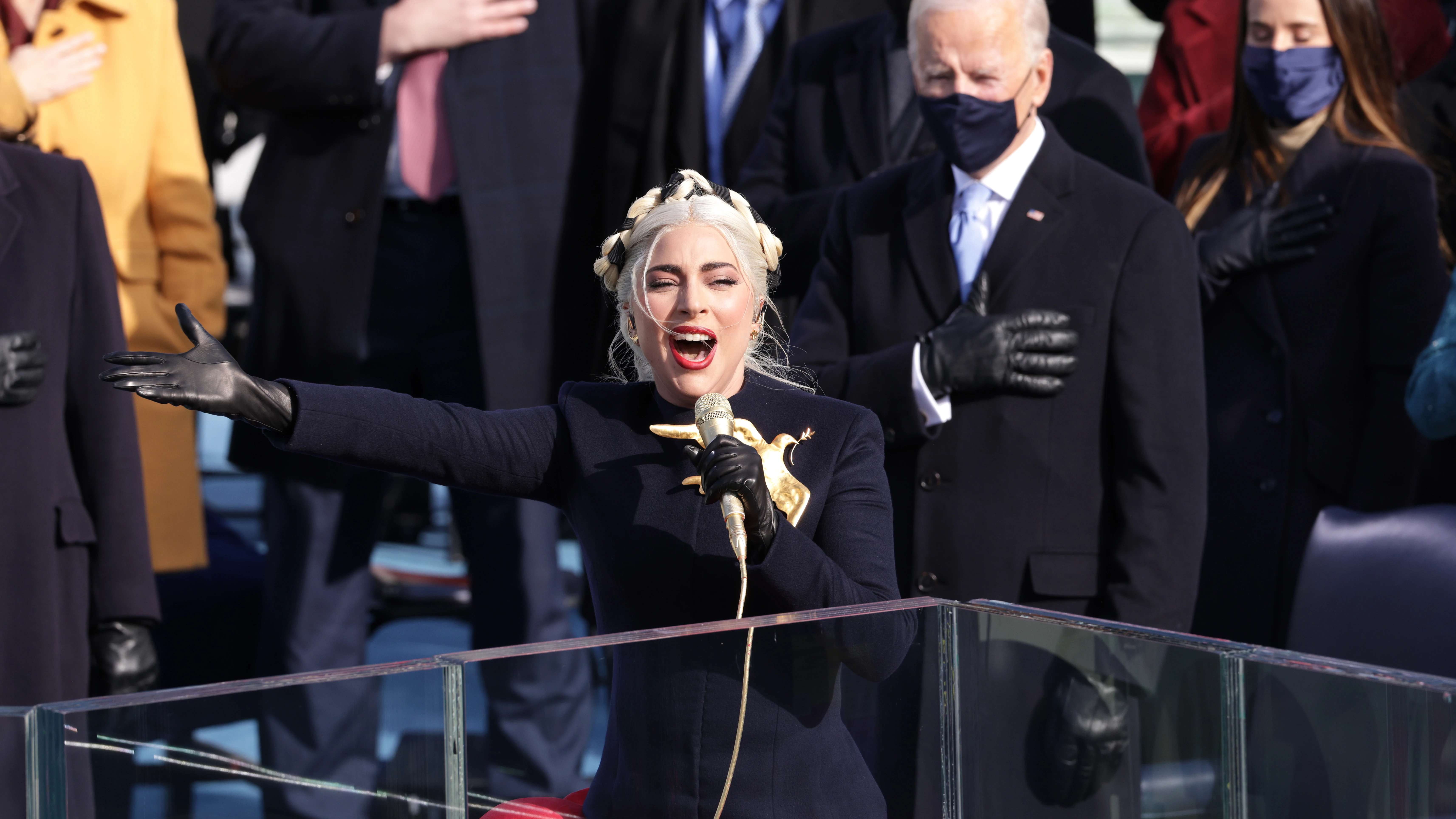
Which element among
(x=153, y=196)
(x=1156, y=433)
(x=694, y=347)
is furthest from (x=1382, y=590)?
(x=153, y=196)

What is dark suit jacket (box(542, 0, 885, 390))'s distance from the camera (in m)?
3.60

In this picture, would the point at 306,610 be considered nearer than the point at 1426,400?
No

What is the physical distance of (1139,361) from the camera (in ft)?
8.60

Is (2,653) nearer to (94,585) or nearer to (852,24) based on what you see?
(94,585)

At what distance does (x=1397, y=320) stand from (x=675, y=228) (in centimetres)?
178

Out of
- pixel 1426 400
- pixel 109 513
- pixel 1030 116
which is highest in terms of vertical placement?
pixel 1030 116

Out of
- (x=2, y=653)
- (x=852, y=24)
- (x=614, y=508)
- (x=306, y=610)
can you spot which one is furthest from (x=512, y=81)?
(x=614, y=508)

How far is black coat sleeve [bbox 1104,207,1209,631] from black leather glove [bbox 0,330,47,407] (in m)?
1.88

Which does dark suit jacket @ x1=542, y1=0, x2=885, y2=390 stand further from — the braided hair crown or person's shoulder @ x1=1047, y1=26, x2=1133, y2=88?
the braided hair crown

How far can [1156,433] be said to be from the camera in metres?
2.59

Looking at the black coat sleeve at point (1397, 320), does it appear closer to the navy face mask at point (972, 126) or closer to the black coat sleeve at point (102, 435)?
the navy face mask at point (972, 126)

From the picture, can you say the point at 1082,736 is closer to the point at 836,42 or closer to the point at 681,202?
the point at 681,202

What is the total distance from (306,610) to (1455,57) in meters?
2.91

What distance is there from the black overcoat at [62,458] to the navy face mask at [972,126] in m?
1.60
